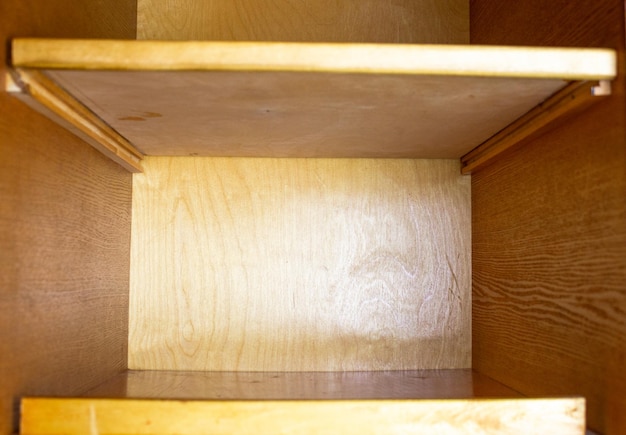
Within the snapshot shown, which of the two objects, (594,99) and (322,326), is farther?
(322,326)

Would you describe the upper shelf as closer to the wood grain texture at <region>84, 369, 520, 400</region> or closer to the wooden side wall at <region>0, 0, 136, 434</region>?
the wooden side wall at <region>0, 0, 136, 434</region>

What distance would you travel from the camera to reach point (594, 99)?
649 mm

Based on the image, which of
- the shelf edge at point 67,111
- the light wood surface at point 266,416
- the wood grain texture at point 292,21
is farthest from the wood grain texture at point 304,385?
the wood grain texture at point 292,21

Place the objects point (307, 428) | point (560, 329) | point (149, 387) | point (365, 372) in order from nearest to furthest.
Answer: point (307, 428) → point (560, 329) → point (149, 387) → point (365, 372)

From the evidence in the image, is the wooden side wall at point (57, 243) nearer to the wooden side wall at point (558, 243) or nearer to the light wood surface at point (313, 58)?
the light wood surface at point (313, 58)

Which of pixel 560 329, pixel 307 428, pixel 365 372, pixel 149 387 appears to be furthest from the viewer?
pixel 365 372

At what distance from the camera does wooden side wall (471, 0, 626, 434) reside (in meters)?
0.64

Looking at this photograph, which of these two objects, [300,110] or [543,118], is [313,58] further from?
[543,118]

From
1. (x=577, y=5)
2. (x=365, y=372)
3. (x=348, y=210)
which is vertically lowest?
(x=365, y=372)

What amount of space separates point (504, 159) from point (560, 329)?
284 millimetres

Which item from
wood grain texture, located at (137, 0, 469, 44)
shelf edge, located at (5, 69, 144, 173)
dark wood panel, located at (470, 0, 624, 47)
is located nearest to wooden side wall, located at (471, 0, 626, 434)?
dark wood panel, located at (470, 0, 624, 47)

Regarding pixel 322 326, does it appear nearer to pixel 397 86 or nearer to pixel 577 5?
pixel 397 86

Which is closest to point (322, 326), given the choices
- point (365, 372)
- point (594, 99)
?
point (365, 372)

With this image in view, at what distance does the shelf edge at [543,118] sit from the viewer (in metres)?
0.65
